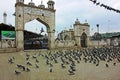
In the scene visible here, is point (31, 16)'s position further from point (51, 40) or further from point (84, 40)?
point (84, 40)

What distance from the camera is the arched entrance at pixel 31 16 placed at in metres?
24.9

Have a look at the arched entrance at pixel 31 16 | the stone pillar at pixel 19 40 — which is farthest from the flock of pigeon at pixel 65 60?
the arched entrance at pixel 31 16

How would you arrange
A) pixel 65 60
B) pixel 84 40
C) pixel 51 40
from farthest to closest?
pixel 84 40 < pixel 51 40 < pixel 65 60

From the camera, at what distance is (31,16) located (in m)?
26.2

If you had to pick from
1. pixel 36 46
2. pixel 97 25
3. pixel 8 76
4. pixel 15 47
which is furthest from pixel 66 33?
pixel 8 76

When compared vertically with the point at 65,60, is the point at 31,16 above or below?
above

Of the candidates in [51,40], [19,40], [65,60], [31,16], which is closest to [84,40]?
[51,40]

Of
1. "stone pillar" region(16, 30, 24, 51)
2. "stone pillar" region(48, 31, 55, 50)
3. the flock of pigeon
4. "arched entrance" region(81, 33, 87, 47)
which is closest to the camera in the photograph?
the flock of pigeon

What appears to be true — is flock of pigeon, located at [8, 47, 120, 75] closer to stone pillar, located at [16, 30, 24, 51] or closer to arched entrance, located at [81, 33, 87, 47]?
stone pillar, located at [16, 30, 24, 51]

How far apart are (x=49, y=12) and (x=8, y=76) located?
18.9 m

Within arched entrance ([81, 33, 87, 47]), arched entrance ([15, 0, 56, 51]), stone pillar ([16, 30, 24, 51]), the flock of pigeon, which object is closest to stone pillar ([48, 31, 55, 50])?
arched entrance ([15, 0, 56, 51])

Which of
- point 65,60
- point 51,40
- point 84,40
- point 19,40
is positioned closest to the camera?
point 65,60

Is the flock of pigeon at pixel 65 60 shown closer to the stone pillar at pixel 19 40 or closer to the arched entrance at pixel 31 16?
the stone pillar at pixel 19 40

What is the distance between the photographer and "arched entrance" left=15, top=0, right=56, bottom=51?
81.6ft
